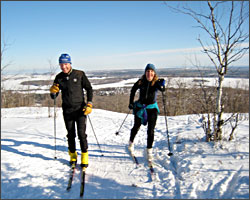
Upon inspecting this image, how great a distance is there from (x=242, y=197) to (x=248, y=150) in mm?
1501

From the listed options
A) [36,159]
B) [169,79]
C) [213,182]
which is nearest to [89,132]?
[36,159]

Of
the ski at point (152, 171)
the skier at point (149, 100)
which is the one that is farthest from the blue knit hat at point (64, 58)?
the ski at point (152, 171)

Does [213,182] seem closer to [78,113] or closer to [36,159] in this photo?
[78,113]

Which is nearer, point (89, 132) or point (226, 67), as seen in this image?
point (226, 67)

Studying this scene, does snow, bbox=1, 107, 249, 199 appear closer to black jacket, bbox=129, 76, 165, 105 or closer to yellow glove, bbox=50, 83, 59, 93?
black jacket, bbox=129, 76, 165, 105

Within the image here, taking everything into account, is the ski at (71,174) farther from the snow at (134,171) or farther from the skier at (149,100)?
the skier at (149,100)

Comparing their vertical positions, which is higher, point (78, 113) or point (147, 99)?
point (147, 99)

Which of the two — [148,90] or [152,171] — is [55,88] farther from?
[152,171]

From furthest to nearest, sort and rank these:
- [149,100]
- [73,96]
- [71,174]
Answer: [149,100]
[73,96]
[71,174]

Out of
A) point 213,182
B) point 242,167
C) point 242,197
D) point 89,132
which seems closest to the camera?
point 242,197

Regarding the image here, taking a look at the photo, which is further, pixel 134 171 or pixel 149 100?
pixel 149 100

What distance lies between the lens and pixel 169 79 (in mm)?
17000

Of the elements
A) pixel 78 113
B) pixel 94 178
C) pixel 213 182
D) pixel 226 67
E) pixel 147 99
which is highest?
pixel 226 67

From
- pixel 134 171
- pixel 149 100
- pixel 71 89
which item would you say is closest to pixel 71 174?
pixel 134 171
